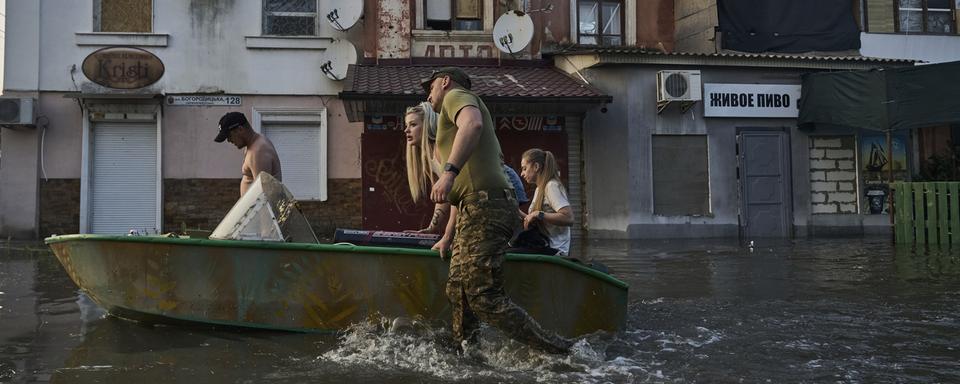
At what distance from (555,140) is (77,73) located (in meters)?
9.23

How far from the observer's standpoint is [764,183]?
15258 mm

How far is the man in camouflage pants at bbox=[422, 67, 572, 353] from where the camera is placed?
416cm

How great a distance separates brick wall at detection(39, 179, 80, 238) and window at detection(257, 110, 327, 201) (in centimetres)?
367

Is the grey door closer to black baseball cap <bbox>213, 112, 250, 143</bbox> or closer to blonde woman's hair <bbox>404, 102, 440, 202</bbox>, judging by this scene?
blonde woman's hair <bbox>404, 102, 440, 202</bbox>

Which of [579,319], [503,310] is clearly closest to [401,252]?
A: [503,310]

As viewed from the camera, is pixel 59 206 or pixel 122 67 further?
pixel 122 67

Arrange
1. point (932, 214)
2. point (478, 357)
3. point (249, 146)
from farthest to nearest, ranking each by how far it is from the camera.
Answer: point (932, 214), point (249, 146), point (478, 357)

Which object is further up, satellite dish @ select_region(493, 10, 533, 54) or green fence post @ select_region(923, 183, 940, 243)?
satellite dish @ select_region(493, 10, 533, 54)

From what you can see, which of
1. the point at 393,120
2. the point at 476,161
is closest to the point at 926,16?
the point at 393,120

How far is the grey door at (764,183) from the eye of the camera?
15195mm

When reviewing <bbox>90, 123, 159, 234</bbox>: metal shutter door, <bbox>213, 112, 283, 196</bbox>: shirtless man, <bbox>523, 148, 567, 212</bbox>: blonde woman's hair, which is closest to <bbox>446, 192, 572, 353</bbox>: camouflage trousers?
<bbox>523, 148, 567, 212</bbox>: blonde woman's hair

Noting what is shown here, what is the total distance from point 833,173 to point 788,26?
3.50m

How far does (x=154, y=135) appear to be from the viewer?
1446cm

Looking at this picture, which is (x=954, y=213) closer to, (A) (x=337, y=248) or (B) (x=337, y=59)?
(B) (x=337, y=59)
